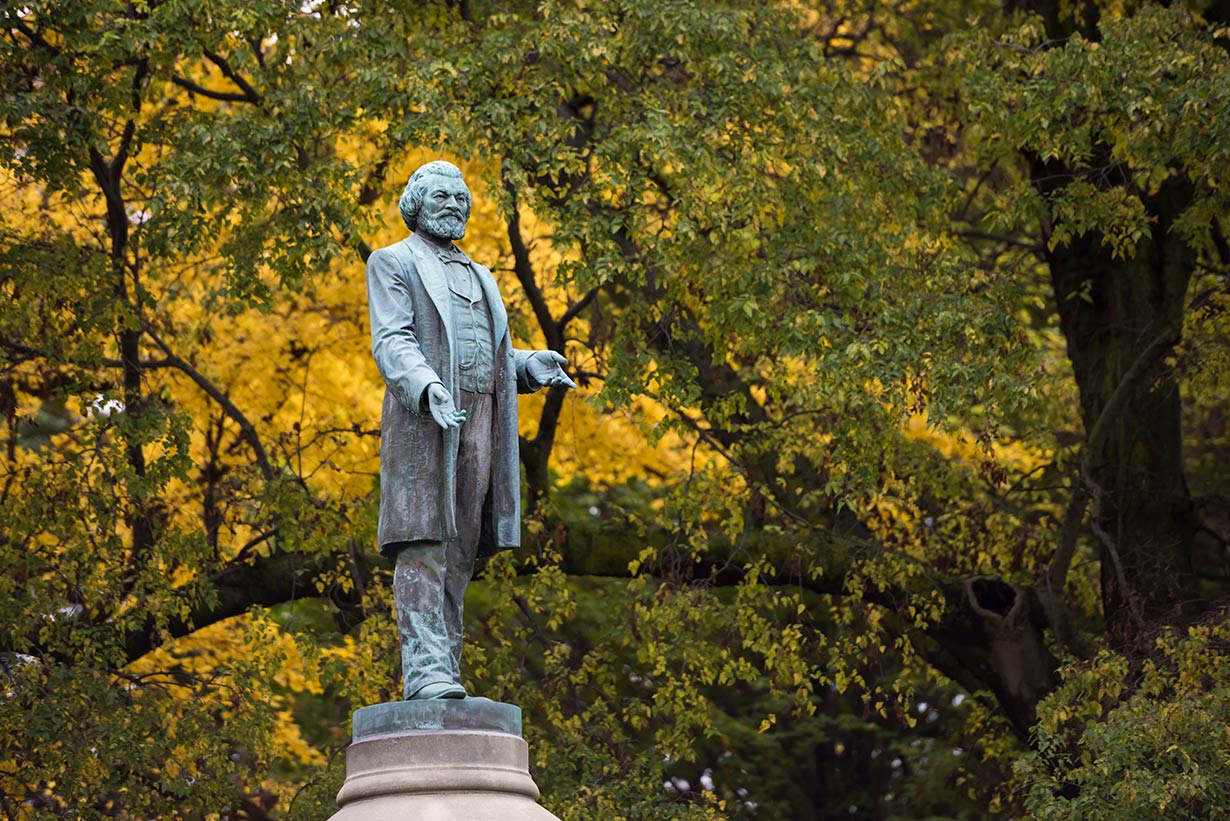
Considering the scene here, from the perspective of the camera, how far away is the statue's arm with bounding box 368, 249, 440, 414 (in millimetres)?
8086

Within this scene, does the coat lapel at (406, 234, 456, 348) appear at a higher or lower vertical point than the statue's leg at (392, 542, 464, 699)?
higher

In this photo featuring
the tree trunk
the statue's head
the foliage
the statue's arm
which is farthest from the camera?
the tree trunk

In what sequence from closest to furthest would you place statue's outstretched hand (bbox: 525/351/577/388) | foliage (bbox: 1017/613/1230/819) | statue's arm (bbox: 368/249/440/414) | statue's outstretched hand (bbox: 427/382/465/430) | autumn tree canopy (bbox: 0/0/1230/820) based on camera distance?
statue's outstretched hand (bbox: 427/382/465/430)
statue's arm (bbox: 368/249/440/414)
statue's outstretched hand (bbox: 525/351/577/388)
foliage (bbox: 1017/613/1230/819)
autumn tree canopy (bbox: 0/0/1230/820)

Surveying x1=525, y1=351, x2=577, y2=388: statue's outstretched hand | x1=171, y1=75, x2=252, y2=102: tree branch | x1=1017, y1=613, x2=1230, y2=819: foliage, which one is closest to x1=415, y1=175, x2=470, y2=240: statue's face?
x1=525, y1=351, x2=577, y2=388: statue's outstretched hand

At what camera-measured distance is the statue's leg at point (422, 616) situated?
27.0 feet

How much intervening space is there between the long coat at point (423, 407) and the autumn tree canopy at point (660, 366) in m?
5.21

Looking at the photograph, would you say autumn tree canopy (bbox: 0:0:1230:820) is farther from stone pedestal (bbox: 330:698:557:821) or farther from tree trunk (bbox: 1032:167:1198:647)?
stone pedestal (bbox: 330:698:557:821)

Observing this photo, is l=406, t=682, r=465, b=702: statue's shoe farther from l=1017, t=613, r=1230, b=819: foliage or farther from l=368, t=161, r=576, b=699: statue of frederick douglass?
l=1017, t=613, r=1230, b=819: foliage

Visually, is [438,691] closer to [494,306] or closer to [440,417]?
[440,417]

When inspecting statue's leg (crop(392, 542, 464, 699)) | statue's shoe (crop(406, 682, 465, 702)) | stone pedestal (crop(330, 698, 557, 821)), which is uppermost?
statue's leg (crop(392, 542, 464, 699))

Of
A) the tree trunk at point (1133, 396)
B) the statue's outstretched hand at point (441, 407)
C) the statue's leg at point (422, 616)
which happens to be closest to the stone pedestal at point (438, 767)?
the statue's leg at point (422, 616)

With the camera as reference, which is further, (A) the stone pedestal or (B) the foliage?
(B) the foliage

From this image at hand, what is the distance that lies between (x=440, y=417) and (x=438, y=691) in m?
1.12

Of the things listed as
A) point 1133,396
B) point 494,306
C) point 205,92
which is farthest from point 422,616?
point 1133,396
